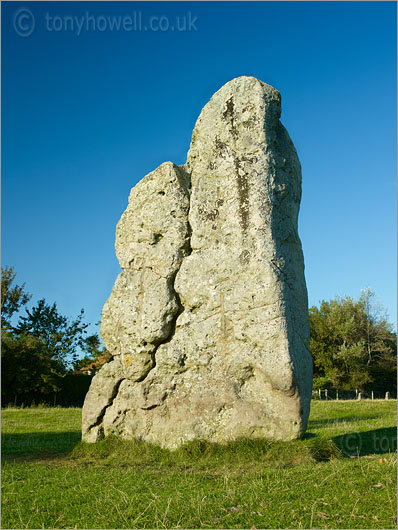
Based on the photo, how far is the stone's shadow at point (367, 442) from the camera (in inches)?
388

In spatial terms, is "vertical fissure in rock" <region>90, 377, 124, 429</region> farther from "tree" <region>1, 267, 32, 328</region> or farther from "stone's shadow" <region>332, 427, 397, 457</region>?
"tree" <region>1, 267, 32, 328</region>

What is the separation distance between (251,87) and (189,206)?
2702 mm

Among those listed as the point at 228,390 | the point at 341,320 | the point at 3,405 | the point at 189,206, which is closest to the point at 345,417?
the point at 228,390

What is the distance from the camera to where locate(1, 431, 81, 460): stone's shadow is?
1010 cm

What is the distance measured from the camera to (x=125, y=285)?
407 inches

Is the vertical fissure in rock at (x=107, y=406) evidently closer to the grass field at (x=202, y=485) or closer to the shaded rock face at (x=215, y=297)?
the shaded rock face at (x=215, y=297)

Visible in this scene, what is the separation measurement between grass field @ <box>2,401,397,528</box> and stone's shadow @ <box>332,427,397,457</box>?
0.14 feet

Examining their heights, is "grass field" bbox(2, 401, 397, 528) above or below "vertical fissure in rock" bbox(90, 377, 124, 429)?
below

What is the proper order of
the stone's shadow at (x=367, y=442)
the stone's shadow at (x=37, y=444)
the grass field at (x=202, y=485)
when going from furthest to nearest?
the stone's shadow at (x=37, y=444) → the stone's shadow at (x=367, y=442) → the grass field at (x=202, y=485)

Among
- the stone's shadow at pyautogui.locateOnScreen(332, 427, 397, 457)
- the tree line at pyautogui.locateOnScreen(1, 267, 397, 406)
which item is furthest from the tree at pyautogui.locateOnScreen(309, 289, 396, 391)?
the stone's shadow at pyautogui.locateOnScreen(332, 427, 397, 457)

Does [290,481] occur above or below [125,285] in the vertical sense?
below

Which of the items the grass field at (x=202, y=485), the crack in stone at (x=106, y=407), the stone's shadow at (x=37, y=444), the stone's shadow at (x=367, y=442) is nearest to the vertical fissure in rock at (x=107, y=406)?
the crack in stone at (x=106, y=407)

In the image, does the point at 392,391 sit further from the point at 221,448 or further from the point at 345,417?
the point at 221,448

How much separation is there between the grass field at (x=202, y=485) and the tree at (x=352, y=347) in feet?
88.3
